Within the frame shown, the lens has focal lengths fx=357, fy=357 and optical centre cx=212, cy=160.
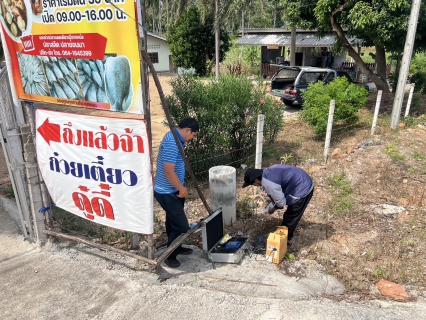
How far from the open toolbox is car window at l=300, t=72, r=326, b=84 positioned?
9.89 m

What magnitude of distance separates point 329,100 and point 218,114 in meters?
3.53

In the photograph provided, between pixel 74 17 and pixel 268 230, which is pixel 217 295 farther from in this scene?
pixel 74 17

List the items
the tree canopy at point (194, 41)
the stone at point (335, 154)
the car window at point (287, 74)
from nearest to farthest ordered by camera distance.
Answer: the stone at point (335, 154) < the car window at point (287, 74) < the tree canopy at point (194, 41)

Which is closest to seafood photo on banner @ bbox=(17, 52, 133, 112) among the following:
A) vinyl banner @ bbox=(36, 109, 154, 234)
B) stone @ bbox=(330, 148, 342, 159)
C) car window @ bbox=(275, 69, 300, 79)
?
vinyl banner @ bbox=(36, 109, 154, 234)

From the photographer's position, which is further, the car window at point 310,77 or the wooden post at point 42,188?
the car window at point 310,77

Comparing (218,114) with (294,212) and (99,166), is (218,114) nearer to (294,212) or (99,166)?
(294,212)

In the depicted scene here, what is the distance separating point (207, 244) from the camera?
12.5ft

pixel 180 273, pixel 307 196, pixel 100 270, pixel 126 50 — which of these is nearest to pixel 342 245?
pixel 307 196

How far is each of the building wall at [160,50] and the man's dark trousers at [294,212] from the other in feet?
95.9

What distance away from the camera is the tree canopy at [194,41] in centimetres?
2470

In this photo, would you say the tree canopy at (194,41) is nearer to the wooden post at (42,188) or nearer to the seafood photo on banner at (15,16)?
the seafood photo on banner at (15,16)

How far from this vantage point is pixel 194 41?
985 inches

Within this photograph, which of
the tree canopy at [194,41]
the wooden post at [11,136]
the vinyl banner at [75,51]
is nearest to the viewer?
the vinyl banner at [75,51]

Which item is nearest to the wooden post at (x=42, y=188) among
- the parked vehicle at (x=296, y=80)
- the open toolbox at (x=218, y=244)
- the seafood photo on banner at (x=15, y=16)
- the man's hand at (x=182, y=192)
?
the seafood photo on banner at (x=15, y=16)
